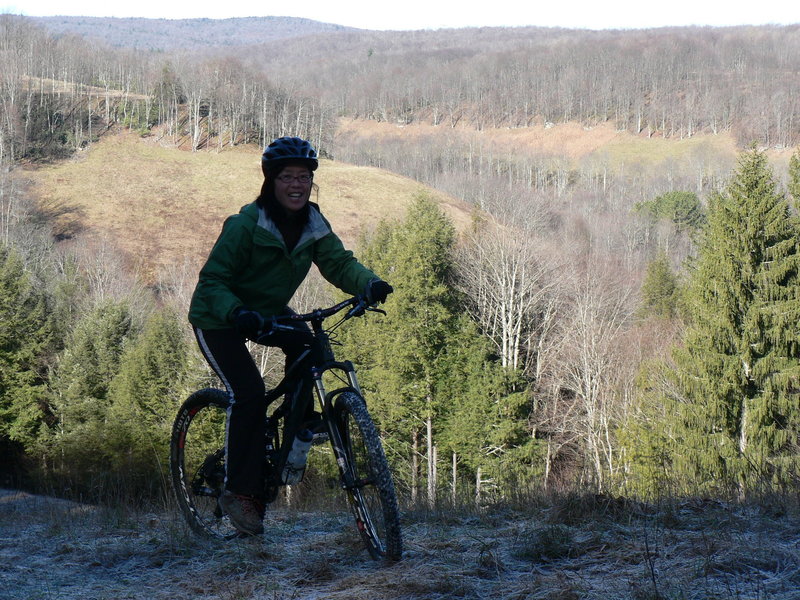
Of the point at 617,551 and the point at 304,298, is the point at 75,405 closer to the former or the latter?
the point at 304,298

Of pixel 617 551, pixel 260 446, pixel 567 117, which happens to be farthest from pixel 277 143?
pixel 567 117

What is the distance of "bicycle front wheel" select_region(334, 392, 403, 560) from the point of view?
Answer: 474 centimetres

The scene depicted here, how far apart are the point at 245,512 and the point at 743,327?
89.4ft

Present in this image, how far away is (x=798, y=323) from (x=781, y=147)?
13388cm

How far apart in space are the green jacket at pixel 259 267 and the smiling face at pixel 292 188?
0.49 feet

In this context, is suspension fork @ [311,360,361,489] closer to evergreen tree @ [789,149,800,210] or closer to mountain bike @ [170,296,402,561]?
mountain bike @ [170,296,402,561]

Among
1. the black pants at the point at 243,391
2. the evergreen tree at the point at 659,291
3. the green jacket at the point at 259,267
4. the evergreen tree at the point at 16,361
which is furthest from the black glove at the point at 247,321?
the evergreen tree at the point at 659,291

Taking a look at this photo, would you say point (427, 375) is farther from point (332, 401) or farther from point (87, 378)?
point (332, 401)

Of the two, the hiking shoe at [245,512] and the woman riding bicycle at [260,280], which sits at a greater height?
the woman riding bicycle at [260,280]

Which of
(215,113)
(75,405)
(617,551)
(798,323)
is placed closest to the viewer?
(617,551)

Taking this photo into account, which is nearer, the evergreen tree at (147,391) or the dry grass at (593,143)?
the evergreen tree at (147,391)

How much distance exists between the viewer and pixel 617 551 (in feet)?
15.1

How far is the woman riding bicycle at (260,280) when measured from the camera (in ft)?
16.5

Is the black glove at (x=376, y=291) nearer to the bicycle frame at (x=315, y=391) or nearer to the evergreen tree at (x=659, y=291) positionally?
the bicycle frame at (x=315, y=391)
